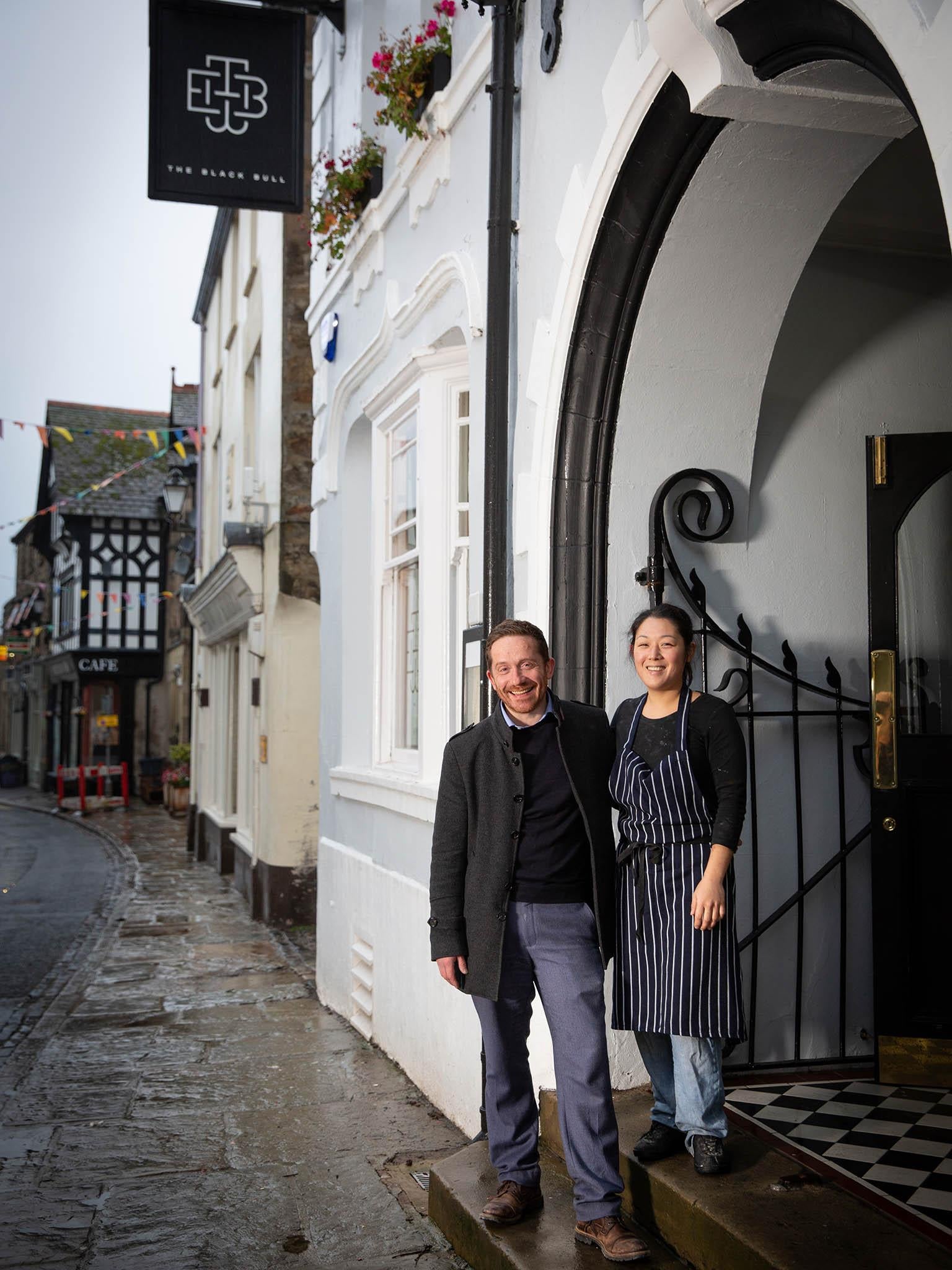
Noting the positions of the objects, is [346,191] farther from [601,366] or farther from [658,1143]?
[658,1143]

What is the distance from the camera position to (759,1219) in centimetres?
300

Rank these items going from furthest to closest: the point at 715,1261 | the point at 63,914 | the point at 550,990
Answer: the point at 63,914
the point at 550,990
the point at 715,1261

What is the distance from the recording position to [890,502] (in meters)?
4.32

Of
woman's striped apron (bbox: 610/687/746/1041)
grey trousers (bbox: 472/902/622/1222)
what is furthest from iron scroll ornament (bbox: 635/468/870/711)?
grey trousers (bbox: 472/902/622/1222)

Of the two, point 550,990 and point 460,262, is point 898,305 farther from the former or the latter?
point 550,990

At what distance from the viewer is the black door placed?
13.7ft

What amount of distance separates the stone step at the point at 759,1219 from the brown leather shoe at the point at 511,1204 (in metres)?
0.27

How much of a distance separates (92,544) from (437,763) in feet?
88.9

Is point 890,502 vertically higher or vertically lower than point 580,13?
lower

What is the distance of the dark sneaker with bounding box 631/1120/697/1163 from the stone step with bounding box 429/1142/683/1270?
0.20m

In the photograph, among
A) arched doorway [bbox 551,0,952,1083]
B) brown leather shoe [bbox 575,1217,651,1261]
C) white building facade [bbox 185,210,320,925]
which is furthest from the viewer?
white building facade [bbox 185,210,320,925]

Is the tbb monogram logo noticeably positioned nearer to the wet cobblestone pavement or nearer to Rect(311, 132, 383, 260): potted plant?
Rect(311, 132, 383, 260): potted plant

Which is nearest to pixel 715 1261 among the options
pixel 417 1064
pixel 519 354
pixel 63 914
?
pixel 417 1064

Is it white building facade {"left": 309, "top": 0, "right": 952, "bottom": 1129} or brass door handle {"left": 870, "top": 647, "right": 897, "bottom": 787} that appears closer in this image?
white building facade {"left": 309, "top": 0, "right": 952, "bottom": 1129}
